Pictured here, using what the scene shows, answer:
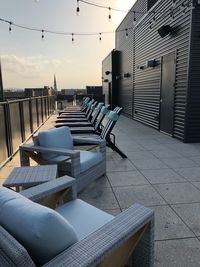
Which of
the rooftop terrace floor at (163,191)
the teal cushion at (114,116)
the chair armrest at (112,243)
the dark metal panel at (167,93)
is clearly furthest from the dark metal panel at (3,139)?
the dark metal panel at (167,93)

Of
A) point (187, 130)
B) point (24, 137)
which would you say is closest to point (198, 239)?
point (187, 130)

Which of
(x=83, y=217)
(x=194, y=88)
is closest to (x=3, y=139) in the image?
(x=83, y=217)

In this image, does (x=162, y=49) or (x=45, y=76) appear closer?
(x=162, y=49)

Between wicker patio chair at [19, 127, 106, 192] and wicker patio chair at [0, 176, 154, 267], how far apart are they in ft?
3.90

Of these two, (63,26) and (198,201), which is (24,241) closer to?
(198,201)

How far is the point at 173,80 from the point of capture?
6910mm

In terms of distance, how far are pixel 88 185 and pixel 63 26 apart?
27.6 feet

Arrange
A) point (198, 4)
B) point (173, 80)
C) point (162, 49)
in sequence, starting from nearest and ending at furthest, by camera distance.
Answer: point (198, 4) < point (173, 80) < point (162, 49)

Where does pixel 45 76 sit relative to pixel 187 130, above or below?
above

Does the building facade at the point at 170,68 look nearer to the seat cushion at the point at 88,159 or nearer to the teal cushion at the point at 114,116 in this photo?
the teal cushion at the point at 114,116

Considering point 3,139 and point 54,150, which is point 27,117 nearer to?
point 3,139

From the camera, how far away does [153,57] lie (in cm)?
877

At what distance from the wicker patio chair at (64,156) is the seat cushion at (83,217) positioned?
1.01 m

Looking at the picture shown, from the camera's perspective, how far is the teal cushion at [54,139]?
10.9 ft
